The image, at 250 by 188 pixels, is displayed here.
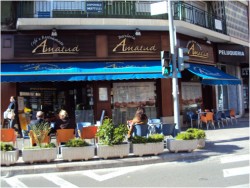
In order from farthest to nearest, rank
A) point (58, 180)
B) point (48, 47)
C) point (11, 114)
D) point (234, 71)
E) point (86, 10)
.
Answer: point (234, 71) < point (86, 10) < point (48, 47) < point (11, 114) < point (58, 180)

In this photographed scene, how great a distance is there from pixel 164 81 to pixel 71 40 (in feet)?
16.0

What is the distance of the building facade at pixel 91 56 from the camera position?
51.6ft

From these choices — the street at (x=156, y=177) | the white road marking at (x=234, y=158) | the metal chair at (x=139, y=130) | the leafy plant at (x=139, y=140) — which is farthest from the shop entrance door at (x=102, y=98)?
the white road marking at (x=234, y=158)

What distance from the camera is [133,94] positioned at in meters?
17.4

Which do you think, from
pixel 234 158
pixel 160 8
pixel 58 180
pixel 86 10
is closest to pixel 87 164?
pixel 58 180

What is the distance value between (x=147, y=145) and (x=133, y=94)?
7300 mm

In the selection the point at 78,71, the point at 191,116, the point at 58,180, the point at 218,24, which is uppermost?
the point at 218,24

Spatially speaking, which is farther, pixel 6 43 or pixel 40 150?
pixel 6 43

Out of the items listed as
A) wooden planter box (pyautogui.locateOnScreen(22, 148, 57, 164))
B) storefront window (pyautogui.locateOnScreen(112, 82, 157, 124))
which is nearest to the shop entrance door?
storefront window (pyautogui.locateOnScreen(112, 82, 157, 124))

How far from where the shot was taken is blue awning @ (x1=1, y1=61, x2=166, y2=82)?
15.1 metres

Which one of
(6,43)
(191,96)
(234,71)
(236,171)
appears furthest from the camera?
(234,71)

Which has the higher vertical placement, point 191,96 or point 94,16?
point 94,16

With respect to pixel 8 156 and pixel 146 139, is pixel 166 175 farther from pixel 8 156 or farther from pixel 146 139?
pixel 8 156

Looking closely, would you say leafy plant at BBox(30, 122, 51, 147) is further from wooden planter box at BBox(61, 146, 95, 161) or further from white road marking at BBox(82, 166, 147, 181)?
white road marking at BBox(82, 166, 147, 181)
